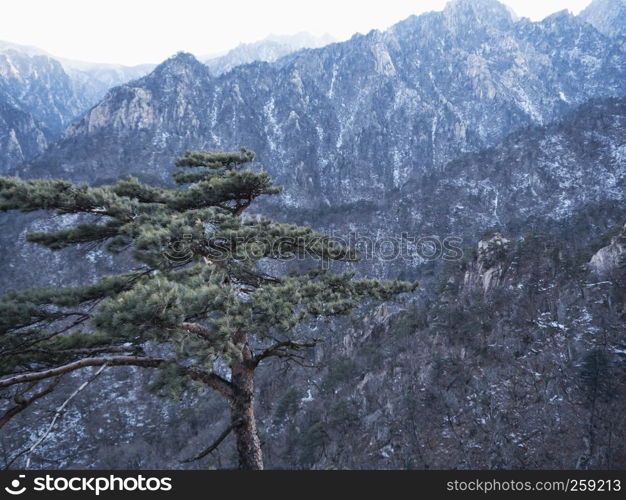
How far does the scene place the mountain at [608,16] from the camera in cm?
16038

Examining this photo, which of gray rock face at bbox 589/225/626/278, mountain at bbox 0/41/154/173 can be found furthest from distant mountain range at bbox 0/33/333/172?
gray rock face at bbox 589/225/626/278

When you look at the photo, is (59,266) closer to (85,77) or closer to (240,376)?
(240,376)

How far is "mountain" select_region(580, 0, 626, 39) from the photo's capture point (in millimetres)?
160375

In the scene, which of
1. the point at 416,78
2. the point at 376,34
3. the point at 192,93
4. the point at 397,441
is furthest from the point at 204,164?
the point at 376,34

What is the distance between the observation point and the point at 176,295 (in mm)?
4676

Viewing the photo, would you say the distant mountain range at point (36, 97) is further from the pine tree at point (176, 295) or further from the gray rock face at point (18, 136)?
the pine tree at point (176, 295)

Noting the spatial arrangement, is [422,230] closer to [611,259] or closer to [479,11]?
[611,259]

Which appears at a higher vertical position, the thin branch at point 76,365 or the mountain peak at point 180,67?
the mountain peak at point 180,67

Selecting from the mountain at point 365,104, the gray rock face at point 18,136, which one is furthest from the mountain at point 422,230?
the gray rock face at point 18,136

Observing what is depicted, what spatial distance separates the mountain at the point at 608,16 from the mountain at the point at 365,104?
17.7 m

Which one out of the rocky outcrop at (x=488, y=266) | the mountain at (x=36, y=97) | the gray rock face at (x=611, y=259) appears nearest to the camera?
the gray rock face at (x=611, y=259)

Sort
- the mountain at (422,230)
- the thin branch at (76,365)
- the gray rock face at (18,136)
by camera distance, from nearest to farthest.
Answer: the thin branch at (76,365)
the mountain at (422,230)
the gray rock face at (18,136)

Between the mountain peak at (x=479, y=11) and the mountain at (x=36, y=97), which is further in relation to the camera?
the mountain peak at (x=479, y=11)
